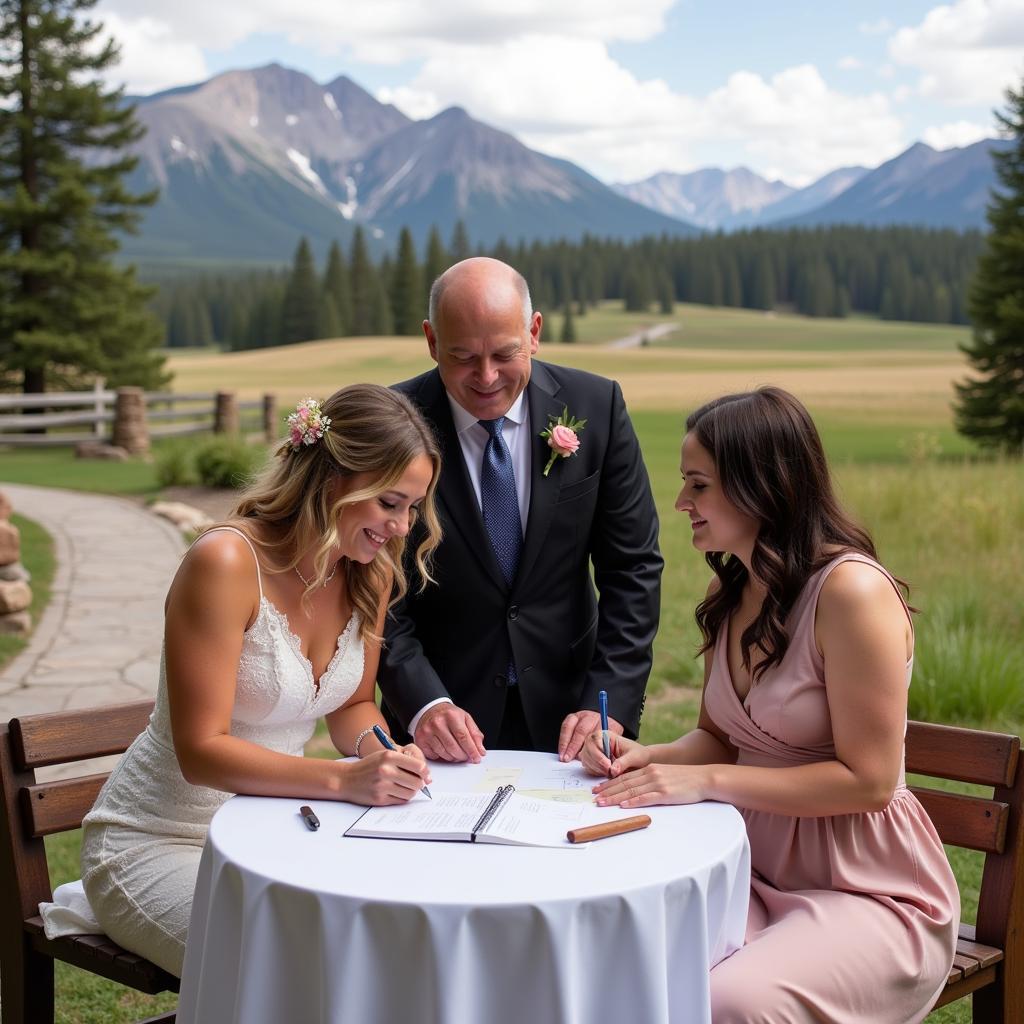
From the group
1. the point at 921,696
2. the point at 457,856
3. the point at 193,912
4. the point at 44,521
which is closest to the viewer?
the point at 457,856

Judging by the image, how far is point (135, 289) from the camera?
3250 cm

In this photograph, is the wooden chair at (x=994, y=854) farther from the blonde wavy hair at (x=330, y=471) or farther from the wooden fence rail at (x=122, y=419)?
the wooden fence rail at (x=122, y=419)

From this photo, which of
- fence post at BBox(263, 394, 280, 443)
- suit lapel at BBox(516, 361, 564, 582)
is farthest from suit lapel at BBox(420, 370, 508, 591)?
fence post at BBox(263, 394, 280, 443)

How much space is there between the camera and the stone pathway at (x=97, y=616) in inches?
312

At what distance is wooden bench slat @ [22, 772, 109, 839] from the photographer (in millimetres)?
3359

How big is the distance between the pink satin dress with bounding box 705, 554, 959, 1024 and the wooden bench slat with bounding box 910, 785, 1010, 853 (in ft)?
0.88

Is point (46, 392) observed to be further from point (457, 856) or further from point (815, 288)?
point (815, 288)

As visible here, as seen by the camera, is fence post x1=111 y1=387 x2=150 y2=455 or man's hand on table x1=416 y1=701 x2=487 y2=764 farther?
fence post x1=111 y1=387 x2=150 y2=455

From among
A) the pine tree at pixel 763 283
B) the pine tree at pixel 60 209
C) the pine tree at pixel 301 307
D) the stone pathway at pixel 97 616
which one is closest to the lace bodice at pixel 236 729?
the stone pathway at pixel 97 616

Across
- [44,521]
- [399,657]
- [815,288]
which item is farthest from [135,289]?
[815,288]

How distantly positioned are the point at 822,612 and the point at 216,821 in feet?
4.74

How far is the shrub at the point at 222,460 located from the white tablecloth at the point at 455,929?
15.2 m

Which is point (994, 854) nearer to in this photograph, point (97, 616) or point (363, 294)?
point (97, 616)

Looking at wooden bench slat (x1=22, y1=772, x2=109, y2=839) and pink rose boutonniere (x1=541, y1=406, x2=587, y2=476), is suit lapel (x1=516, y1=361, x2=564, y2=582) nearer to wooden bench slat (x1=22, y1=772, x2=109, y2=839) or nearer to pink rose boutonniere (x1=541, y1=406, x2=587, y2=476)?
pink rose boutonniere (x1=541, y1=406, x2=587, y2=476)
